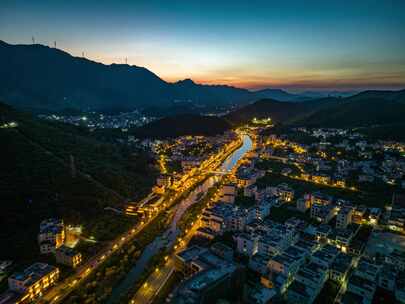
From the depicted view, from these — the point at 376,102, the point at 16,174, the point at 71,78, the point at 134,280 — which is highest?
the point at 71,78

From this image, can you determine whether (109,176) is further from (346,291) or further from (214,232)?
(346,291)

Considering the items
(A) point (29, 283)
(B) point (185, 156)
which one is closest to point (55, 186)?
(A) point (29, 283)

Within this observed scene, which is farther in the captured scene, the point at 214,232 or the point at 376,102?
the point at 376,102

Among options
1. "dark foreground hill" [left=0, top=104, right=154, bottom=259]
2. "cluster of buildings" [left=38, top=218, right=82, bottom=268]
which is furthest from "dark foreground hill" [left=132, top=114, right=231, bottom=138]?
"cluster of buildings" [left=38, top=218, right=82, bottom=268]

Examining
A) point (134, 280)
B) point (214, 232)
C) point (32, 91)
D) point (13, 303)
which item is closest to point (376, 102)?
point (214, 232)

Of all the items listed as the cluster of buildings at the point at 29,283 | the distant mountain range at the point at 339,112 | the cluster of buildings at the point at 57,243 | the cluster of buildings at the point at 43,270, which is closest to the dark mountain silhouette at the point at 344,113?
the distant mountain range at the point at 339,112

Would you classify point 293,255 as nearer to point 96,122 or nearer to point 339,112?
point 339,112
